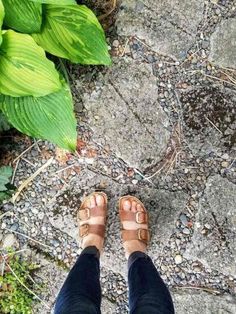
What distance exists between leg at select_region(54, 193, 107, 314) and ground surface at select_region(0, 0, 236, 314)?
5 cm

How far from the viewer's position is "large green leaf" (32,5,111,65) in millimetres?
1818

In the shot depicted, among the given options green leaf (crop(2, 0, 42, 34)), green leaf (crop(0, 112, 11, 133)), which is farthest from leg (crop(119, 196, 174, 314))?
green leaf (crop(2, 0, 42, 34))

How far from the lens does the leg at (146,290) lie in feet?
5.62

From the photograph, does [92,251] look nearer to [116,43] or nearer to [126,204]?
[126,204]

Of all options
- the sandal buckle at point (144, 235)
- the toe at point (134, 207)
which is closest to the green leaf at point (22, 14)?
the toe at point (134, 207)

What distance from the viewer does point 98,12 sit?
2074 mm

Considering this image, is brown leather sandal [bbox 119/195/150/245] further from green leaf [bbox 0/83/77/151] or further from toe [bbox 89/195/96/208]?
green leaf [bbox 0/83/77/151]

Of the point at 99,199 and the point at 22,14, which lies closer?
the point at 22,14

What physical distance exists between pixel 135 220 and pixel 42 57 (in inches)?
28.8

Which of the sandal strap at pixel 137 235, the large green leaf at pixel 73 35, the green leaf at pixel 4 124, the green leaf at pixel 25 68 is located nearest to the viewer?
the green leaf at pixel 25 68

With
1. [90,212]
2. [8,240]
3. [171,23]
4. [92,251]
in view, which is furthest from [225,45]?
[8,240]

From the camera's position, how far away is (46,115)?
177 cm

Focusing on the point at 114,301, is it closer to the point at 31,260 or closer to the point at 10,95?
the point at 31,260

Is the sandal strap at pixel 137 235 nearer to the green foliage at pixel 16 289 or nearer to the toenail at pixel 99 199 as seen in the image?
the toenail at pixel 99 199
